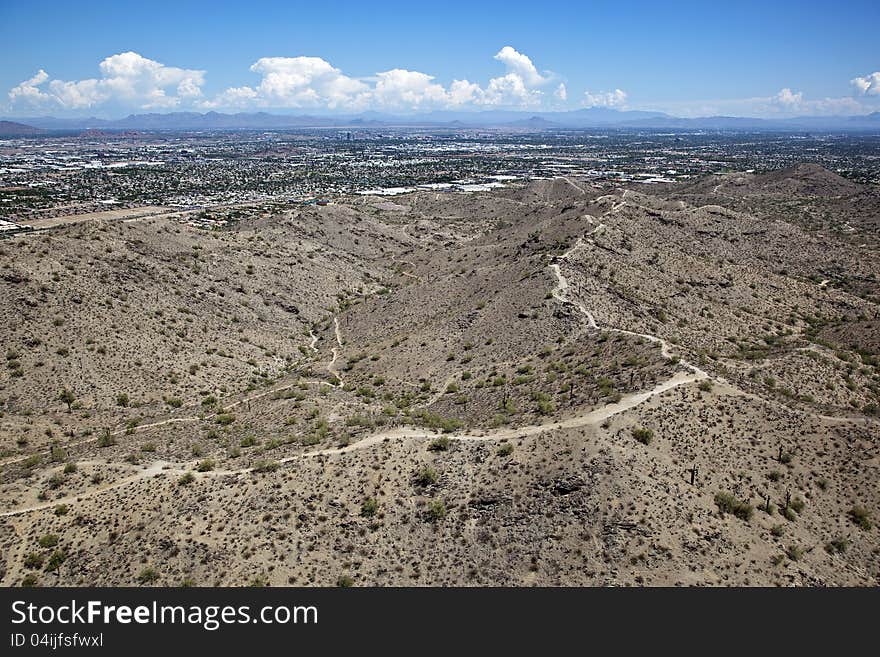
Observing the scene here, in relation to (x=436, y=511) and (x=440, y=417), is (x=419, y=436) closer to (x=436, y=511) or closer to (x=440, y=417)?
(x=440, y=417)

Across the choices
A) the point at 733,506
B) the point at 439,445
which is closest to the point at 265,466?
the point at 439,445

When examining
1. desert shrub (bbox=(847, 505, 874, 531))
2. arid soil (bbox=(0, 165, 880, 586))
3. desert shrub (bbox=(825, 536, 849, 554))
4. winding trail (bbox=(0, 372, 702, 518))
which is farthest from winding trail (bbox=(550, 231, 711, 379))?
desert shrub (bbox=(825, 536, 849, 554))

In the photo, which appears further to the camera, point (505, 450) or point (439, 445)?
point (439, 445)

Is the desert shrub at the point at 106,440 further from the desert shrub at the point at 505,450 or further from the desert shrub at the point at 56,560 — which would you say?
the desert shrub at the point at 505,450

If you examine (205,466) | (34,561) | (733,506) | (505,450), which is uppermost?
(505,450)

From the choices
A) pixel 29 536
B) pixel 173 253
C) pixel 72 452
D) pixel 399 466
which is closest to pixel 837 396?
pixel 399 466
